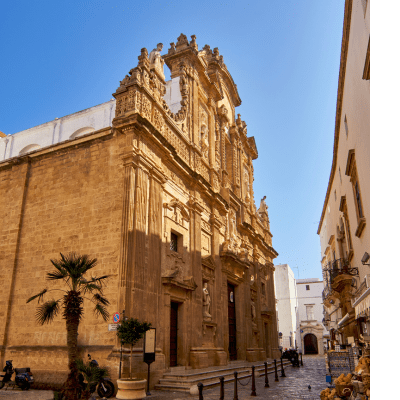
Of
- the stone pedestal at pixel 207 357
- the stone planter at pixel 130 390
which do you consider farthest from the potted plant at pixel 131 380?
the stone pedestal at pixel 207 357

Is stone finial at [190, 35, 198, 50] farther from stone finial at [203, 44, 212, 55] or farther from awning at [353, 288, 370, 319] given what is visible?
awning at [353, 288, 370, 319]

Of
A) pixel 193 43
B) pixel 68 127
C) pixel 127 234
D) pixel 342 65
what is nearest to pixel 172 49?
pixel 193 43

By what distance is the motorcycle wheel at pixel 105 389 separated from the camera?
9.66 m

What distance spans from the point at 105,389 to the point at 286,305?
156ft

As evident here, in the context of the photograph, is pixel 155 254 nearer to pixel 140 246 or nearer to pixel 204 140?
pixel 140 246

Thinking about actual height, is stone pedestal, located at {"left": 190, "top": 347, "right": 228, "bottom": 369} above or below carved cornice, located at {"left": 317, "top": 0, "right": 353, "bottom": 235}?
below

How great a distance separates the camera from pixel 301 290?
2255 inches

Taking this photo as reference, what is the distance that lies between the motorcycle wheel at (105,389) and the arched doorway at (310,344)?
45360mm

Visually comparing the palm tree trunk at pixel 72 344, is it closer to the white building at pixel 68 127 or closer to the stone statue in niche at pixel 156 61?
the stone statue in niche at pixel 156 61

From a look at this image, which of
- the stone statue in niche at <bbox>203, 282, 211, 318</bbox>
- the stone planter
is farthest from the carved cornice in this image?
the stone planter

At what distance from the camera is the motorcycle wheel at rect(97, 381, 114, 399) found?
966 cm

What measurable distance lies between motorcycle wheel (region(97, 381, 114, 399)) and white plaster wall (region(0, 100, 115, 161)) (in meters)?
13.4

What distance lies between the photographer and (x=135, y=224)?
12258mm
